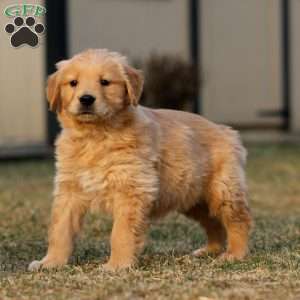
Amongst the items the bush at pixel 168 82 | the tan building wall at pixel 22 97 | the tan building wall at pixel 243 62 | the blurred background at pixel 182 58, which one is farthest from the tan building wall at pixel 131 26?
the tan building wall at pixel 22 97

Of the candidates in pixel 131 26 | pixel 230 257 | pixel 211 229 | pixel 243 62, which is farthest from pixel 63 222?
pixel 243 62

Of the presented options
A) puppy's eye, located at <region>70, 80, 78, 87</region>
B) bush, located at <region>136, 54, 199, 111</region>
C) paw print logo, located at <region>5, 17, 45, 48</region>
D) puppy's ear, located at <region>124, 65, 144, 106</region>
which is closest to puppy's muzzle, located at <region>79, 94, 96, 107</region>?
puppy's eye, located at <region>70, 80, 78, 87</region>

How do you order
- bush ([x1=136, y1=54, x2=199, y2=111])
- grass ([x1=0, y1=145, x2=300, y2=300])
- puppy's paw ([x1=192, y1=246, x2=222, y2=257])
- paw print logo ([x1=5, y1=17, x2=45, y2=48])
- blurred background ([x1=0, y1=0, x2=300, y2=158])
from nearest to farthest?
grass ([x1=0, y1=145, x2=300, y2=300]) → puppy's paw ([x1=192, y1=246, x2=222, y2=257]) → paw print logo ([x1=5, y1=17, x2=45, y2=48]) → blurred background ([x1=0, y1=0, x2=300, y2=158]) → bush ([x1=136, y1=54, x2=199, y2=111])

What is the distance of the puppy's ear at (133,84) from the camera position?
5660 mm

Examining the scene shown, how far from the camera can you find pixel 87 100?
547 cm

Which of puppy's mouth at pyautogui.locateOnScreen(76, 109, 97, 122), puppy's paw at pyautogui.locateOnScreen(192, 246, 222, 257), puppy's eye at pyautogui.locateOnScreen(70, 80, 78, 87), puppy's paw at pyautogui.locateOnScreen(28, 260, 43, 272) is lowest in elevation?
puppy's paw at pyautogui.locateOnScreen(192, 246, 222, 257)

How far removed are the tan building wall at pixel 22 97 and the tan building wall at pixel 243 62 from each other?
16.0 ft

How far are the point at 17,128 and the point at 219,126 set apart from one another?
868 cm

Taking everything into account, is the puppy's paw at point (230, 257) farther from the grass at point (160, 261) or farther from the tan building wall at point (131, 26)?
the tan building wall at point (131, 26)

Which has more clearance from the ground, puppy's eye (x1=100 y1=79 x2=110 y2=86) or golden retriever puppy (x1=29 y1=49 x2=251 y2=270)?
puppy's eye (x1=100 y1=79 x2=110 y2=86)

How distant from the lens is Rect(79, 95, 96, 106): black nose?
5.46 metres

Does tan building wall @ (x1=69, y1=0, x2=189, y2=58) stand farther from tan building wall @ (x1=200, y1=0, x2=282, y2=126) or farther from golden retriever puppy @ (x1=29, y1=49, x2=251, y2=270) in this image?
golden retriever puppy @ (x1=29, y1=49, x2=251, y2=270)

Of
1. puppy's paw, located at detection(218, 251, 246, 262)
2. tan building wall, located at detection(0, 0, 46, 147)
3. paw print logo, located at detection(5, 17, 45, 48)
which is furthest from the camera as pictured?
tan building wall, located at detection(0, 0, 46, 147)

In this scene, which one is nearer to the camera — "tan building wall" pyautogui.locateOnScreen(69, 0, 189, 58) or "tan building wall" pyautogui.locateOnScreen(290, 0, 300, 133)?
"tan building wall" pyautogui.locateOnScreen(69, 0, 189, 58)
